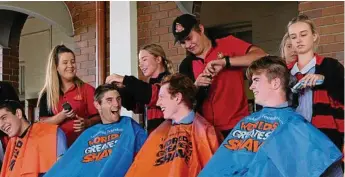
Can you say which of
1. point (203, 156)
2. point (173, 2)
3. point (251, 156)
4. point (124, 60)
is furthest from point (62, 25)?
point (251, 156)

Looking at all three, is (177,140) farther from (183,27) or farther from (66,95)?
(66,95)

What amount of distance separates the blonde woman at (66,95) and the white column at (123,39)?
392 millimetres

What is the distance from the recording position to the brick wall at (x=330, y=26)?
4.14m

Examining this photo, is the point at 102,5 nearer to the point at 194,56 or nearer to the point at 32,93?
the point at 194,56

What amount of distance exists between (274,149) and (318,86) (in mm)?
386

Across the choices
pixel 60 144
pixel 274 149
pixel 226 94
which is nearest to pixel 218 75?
pixel 226 94

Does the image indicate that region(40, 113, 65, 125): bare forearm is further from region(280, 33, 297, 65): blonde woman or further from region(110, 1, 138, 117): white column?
region(280, 33, 297, 65): blonde woman

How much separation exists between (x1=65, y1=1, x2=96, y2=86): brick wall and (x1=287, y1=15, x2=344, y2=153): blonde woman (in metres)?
3.11

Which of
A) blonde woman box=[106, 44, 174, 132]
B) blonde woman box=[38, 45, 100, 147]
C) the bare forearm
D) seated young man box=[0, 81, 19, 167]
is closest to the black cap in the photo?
A: blonde woman box=[106, 44, 174, 132]

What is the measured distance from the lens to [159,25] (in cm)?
524

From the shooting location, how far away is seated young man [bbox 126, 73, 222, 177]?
9.48ft

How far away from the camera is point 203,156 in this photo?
2922mm

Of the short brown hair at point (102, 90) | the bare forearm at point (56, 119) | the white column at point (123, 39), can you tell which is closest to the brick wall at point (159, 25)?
the white column at point (123, 39)

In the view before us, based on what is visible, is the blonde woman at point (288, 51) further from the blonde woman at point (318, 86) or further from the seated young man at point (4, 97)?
the seated young man at point (4, 97)
